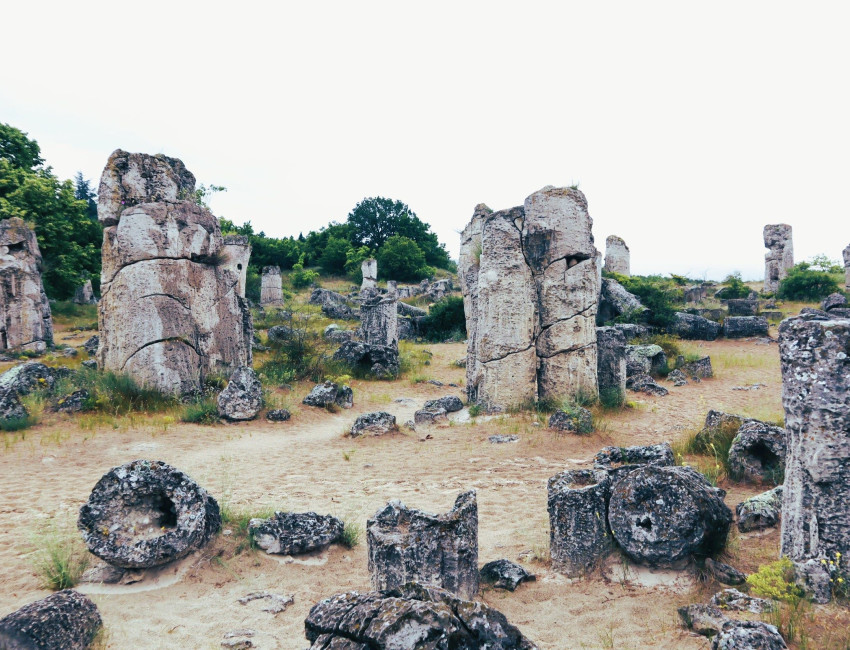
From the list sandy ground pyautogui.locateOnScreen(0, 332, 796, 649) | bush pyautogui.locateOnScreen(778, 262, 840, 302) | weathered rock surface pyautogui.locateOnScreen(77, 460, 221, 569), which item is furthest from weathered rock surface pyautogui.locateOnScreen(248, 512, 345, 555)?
bush pyautogui.locateOnScreen(778, 262, 840, 302)

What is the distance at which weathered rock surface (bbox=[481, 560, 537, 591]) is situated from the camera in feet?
12.0

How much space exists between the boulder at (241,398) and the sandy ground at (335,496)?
0.29m

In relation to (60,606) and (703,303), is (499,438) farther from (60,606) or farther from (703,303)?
(703,303)

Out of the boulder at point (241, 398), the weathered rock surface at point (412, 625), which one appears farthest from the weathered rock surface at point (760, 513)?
the boulder at point (241, 398)

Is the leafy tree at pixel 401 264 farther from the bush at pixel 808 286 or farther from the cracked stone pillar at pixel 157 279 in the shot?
the cracked stone pillar at pixel 157 279

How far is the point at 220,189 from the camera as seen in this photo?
24625 millimetres

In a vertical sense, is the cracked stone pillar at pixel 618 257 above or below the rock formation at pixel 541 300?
above

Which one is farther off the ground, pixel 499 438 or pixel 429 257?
pixel 429 257

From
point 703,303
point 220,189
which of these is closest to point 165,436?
point 220,189

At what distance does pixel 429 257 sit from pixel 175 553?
39.6 metres

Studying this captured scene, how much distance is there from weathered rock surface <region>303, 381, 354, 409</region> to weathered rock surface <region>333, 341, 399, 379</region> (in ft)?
8.51

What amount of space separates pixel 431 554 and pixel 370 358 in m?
10.3

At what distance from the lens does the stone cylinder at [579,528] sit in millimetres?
3770

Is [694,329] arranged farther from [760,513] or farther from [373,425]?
[760,513]
